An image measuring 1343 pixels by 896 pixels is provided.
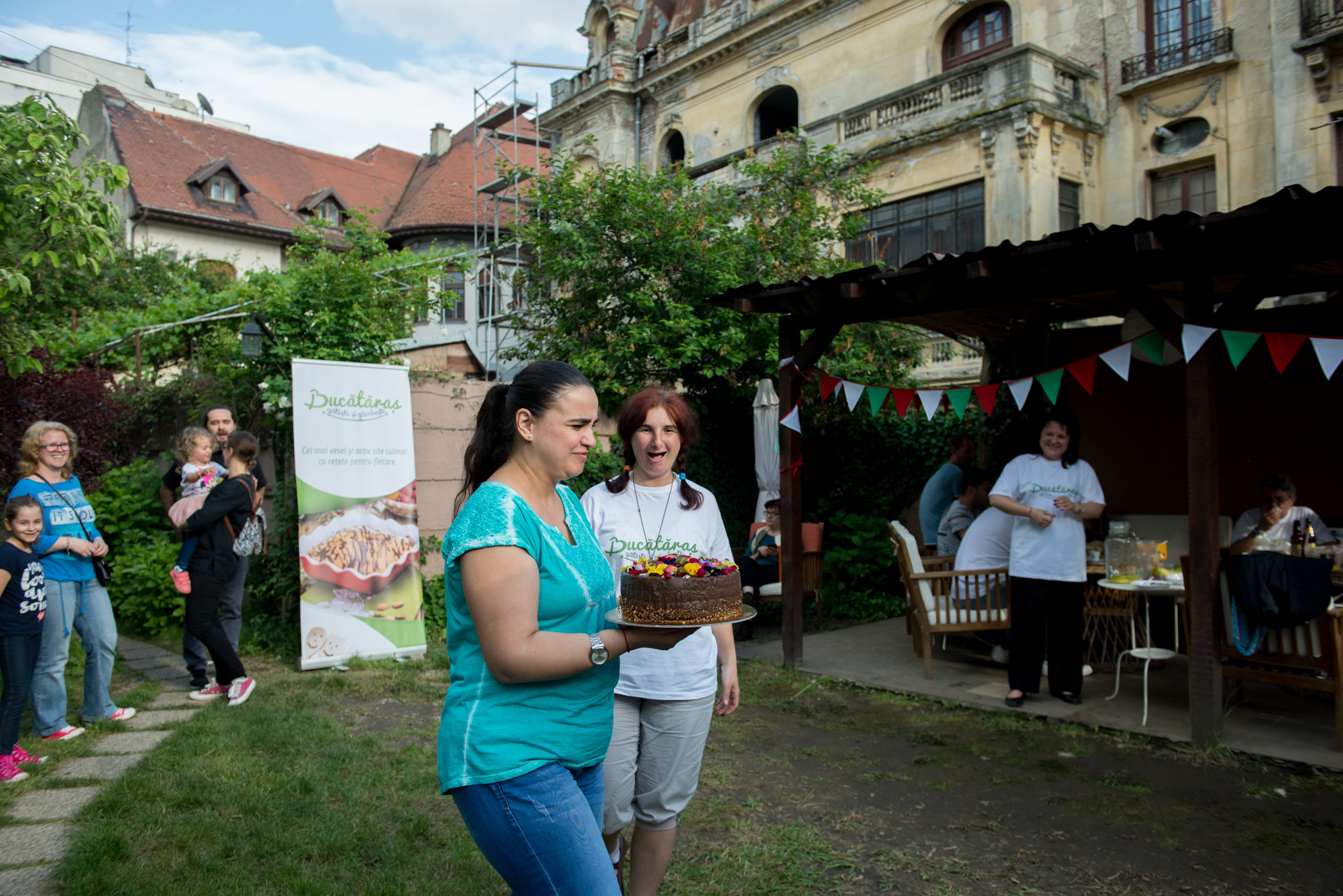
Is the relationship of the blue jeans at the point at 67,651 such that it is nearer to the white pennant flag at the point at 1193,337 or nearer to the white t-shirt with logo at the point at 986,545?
the white t-shirt with logo at the point at 986,545

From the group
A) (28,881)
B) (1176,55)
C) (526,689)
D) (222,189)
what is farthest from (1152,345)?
(222,189)

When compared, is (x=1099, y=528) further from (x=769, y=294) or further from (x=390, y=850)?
(x=390, y=850)

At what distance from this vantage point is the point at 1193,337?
4836 mm

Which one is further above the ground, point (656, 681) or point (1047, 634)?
point (656, 681)

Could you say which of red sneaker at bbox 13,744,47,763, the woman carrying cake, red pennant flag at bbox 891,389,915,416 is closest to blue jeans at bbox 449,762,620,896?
the woman carrying cake

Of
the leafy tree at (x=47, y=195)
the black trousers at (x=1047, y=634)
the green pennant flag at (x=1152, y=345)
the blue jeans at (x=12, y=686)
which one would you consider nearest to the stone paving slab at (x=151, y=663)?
the blue jeans at (x=12, y=686)

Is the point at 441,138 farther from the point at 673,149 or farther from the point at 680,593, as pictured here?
the point at 680,593

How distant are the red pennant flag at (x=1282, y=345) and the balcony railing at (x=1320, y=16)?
13444 mm

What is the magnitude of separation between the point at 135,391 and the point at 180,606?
4381 mm

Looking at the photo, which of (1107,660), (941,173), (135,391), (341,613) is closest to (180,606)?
(341,613)

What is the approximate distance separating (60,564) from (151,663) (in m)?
2.69

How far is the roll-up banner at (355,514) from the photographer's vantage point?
6805 mm

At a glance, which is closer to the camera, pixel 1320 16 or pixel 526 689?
pixel 526 689

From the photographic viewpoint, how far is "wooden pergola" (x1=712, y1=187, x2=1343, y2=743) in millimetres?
4645
